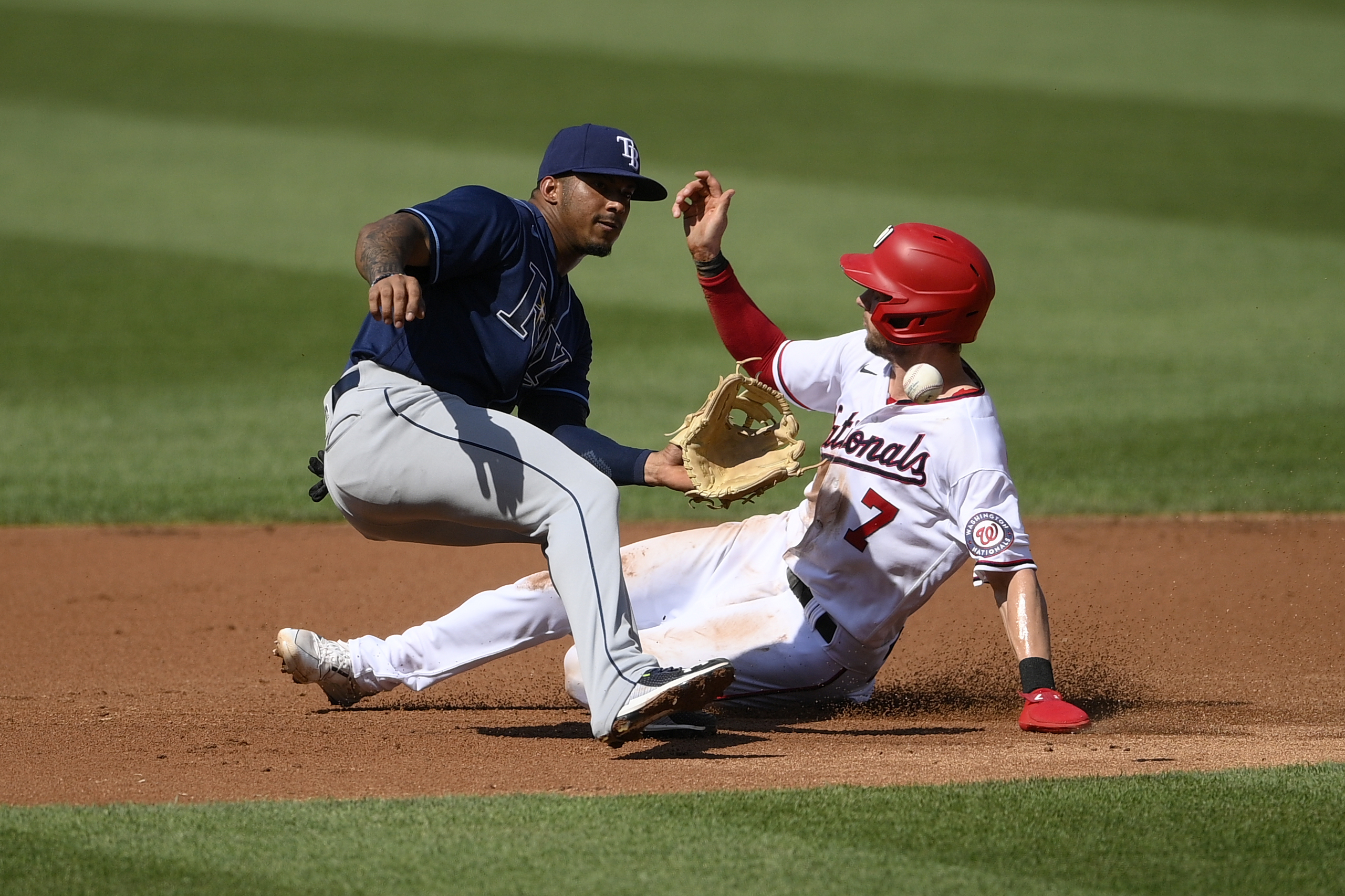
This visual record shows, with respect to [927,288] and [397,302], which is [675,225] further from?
[397,302]

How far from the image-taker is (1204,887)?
3.36 m

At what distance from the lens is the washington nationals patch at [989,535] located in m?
4.58

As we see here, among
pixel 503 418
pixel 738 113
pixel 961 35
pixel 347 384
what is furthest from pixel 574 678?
pixel 961 35

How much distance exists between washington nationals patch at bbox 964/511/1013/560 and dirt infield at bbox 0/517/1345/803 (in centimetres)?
55

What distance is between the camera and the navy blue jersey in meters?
4.39

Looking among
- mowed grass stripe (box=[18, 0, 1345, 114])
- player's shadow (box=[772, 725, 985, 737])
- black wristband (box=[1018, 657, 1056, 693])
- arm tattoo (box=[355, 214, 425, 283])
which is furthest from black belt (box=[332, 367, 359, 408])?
mowed grass stripe (box=[18, 0, 1345, 114])

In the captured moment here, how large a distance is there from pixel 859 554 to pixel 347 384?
159 centimetres

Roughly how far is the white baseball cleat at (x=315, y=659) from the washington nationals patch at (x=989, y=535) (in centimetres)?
191

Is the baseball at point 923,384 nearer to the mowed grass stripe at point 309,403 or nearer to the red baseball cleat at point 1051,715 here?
the red baseball cleat at point 1051,715

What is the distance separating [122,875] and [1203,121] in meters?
20.1

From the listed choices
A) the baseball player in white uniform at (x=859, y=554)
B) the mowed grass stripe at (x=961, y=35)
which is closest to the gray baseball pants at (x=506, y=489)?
the baseball player in white uniform at (x=859, y=554)

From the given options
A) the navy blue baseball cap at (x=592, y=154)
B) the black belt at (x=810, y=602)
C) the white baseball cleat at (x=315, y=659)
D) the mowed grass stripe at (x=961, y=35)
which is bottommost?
the white baseball cleat at (x=315, y=659)

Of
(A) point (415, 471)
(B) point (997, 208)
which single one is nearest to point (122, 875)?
(A) point (415, 471)

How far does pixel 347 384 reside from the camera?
4.48m
